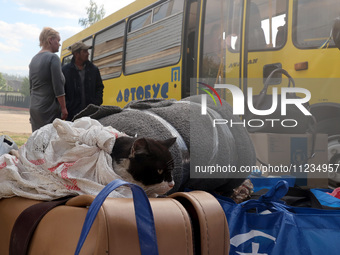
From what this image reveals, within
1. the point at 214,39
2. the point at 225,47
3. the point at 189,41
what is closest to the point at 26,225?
the point at 225,47

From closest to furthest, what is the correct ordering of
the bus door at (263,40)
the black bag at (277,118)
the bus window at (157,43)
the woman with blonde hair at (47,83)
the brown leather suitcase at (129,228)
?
the brown leather suitcase at (129,228), the black bag at (277,118), the woman with blonde hair at (47,83), the bus door at (263,40), the bus window at (157,43)

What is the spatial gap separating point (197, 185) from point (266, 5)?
12.8 ft

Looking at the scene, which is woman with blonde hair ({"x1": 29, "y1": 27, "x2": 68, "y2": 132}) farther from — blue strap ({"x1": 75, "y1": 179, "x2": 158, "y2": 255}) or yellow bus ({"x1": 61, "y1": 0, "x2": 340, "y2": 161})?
blue strap ({"x1": 75, "y1": 179, "x2": 158, "y2": 255})

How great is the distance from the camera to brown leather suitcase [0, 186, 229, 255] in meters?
1.00

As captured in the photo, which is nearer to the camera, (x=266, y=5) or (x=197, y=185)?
(x=197, y=185)

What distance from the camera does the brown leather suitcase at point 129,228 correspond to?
3.29 feet

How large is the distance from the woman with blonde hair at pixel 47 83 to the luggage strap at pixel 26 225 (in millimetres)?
2876

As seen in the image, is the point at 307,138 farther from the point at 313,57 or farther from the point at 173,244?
the point at 173,244

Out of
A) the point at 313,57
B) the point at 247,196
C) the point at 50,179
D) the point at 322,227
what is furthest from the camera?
the point at 313,57

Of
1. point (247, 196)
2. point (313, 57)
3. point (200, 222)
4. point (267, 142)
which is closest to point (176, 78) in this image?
point (313, 57)

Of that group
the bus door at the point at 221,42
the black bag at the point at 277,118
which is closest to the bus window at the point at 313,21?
the black bag at the point at 277,118

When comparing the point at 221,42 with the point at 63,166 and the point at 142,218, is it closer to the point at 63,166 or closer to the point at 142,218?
the point at 63,166

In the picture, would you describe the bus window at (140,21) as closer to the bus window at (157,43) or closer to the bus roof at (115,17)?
the bus window at (157,43)

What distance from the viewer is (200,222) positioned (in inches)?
45.5
